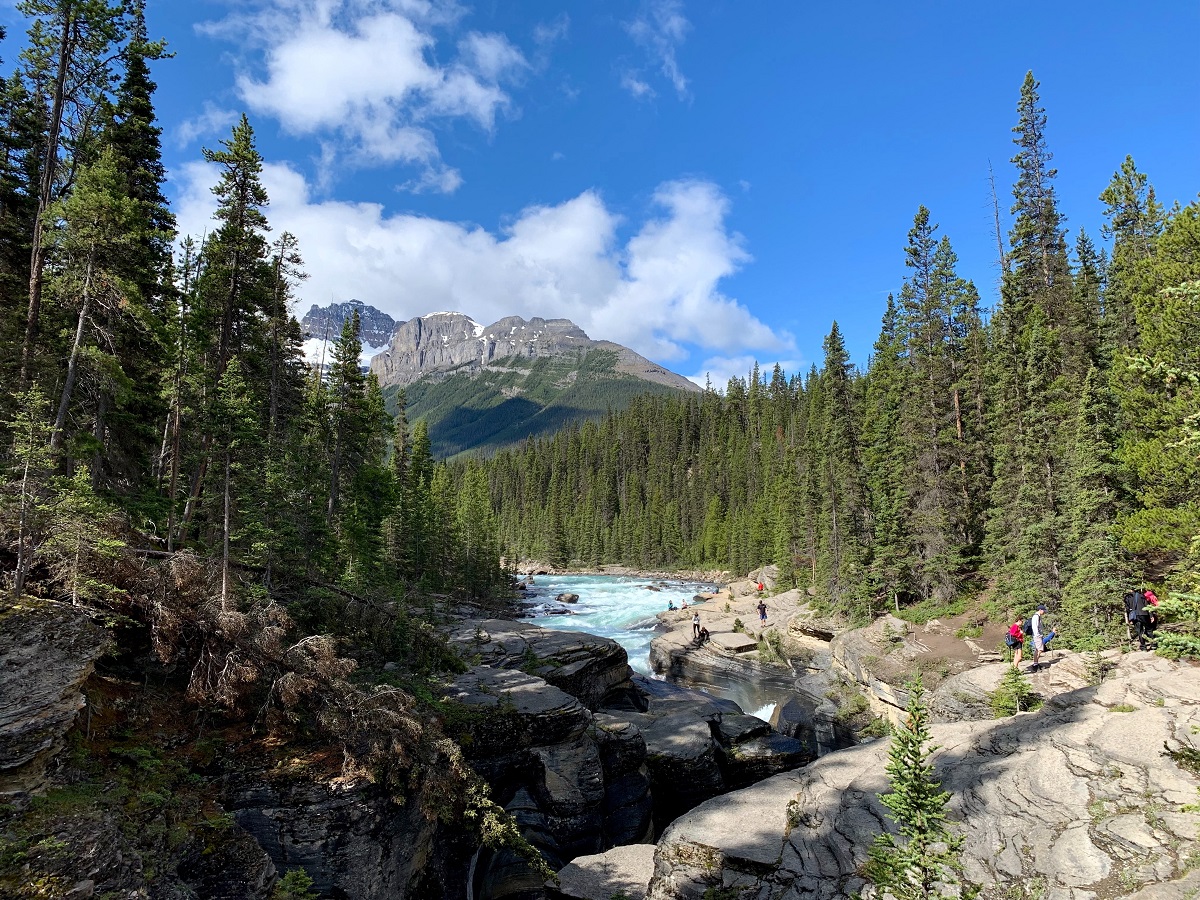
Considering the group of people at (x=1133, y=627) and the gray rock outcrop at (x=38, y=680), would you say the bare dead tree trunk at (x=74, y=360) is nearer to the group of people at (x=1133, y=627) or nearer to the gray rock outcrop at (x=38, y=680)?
the gray rock outcrop at (x=38, y=680)

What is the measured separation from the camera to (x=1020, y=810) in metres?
10.7

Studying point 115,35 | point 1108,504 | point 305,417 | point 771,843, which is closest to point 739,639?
point 1108,504

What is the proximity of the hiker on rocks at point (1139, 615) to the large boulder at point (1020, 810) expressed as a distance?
2.71 meters

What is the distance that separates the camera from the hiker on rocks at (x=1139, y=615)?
60.6 ft

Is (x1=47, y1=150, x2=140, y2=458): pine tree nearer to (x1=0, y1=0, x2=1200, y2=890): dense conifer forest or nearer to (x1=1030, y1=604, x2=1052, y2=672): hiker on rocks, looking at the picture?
(x1=0, y1=0, x2=1200, y2=890): dense conifer forest

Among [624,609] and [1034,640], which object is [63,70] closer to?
[1034,640]

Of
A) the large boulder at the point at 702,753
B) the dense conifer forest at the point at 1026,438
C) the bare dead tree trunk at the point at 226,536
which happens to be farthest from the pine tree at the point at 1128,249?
the bare dead tree trunk at the point at 226,536

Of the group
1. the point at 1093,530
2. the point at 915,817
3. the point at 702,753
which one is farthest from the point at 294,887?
the point at 1093,530

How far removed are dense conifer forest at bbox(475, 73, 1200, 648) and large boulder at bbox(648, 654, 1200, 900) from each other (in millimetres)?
3814

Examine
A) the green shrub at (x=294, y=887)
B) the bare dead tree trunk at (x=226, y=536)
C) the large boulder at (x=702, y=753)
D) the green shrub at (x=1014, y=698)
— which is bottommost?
the large boulder at (x=702, y=753)

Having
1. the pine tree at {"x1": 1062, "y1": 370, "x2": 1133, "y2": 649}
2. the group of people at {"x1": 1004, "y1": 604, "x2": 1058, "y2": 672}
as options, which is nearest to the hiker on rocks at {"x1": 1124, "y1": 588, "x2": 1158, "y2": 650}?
the pine tree at {"x1": 1062, "y1": 370, "x2": 1133, "y2": 649}

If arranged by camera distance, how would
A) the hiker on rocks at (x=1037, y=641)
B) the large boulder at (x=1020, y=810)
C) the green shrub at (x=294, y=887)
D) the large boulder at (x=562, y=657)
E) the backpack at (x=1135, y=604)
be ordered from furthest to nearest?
the large boulder at (x=562, y=657), the hiker on rocks at (x=1037, y=641), the backpack at (x=1135, y=604), the green shrub at (x=294, y=887), the large boulder at (x=1020, y=810)

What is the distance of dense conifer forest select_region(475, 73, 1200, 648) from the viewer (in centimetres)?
1897

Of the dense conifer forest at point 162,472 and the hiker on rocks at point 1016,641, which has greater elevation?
the dense conifer forest at point 162,472
